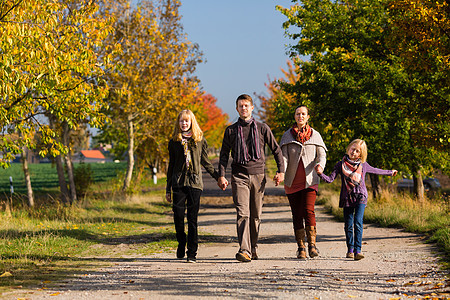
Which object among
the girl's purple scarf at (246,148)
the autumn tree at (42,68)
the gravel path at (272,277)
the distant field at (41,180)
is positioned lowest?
the gravel path at (272,277)

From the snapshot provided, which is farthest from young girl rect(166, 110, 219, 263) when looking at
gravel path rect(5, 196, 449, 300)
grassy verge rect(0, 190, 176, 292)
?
grassy verge rect(0, 190, 176, 292)

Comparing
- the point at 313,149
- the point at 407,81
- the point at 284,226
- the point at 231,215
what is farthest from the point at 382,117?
the point at 313,149

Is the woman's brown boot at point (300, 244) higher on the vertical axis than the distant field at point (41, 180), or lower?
lower

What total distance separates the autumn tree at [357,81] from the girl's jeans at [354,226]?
6429 millimetres

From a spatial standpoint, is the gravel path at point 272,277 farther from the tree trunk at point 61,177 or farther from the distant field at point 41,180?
the distant field at point 41,180

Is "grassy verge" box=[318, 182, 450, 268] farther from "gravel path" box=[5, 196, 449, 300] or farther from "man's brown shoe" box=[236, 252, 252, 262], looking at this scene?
"man's brown shoe" box=[236, 252, 252, 262]

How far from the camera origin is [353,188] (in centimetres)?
841

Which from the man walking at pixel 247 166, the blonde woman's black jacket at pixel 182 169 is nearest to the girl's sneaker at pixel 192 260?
the man walking at pixel 247 166

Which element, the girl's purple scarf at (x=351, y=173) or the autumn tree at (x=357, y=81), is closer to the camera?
the girl's purple scarf at (x=351, y=173)

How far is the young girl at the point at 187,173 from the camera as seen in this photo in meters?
8.34

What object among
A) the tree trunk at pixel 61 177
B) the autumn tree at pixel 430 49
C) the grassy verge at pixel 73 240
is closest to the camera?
the grassy verge at pixel 73 240

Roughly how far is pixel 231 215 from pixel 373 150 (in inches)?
196

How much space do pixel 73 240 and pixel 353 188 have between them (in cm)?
546

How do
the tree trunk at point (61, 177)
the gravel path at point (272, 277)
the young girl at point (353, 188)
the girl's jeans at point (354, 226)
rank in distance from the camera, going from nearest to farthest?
1. the gravel path at point (272, 277)
2. the girl's jeans at point (354, 226)
3. the young girl at point (353, 188)
4. the tree trunk at point (61, 177)
